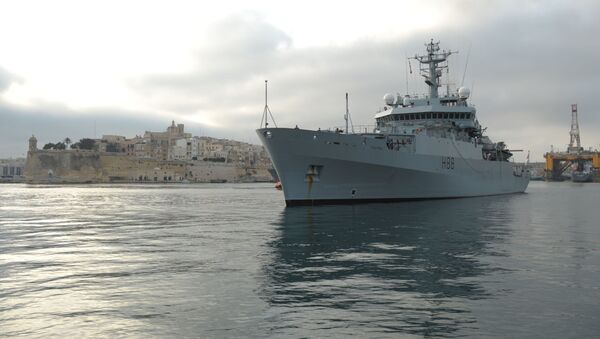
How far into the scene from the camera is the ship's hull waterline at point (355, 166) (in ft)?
113

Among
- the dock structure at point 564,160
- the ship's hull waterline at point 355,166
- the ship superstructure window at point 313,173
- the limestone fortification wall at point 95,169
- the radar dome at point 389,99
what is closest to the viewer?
the ship's hull waterline at point 355,166

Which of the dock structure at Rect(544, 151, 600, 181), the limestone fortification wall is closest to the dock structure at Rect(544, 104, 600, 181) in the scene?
the dock structure at Rect(544, 151, 600, 181)

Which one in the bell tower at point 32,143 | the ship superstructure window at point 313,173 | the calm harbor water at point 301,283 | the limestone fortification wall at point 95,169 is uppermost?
the bell tower at point 32,143

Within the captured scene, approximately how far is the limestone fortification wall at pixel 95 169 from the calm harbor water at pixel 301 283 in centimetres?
15698

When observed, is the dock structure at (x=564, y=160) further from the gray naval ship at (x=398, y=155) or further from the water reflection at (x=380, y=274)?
the water reflection at (x=380, y=274)

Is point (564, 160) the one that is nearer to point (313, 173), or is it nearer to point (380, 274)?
point (313, 173)

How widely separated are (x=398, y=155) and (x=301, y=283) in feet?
88.0

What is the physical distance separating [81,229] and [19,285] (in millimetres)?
13314

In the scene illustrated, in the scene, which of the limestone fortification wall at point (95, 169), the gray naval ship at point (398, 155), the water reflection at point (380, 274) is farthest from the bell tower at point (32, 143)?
the water reflection at point (380, 274)

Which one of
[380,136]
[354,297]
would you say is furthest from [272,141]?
[354,297]

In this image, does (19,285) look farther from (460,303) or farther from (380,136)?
(380,136)

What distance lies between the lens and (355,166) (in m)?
36.0

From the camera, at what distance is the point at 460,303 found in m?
10.1

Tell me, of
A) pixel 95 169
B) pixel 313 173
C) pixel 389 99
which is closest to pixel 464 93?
pixel 389 99
